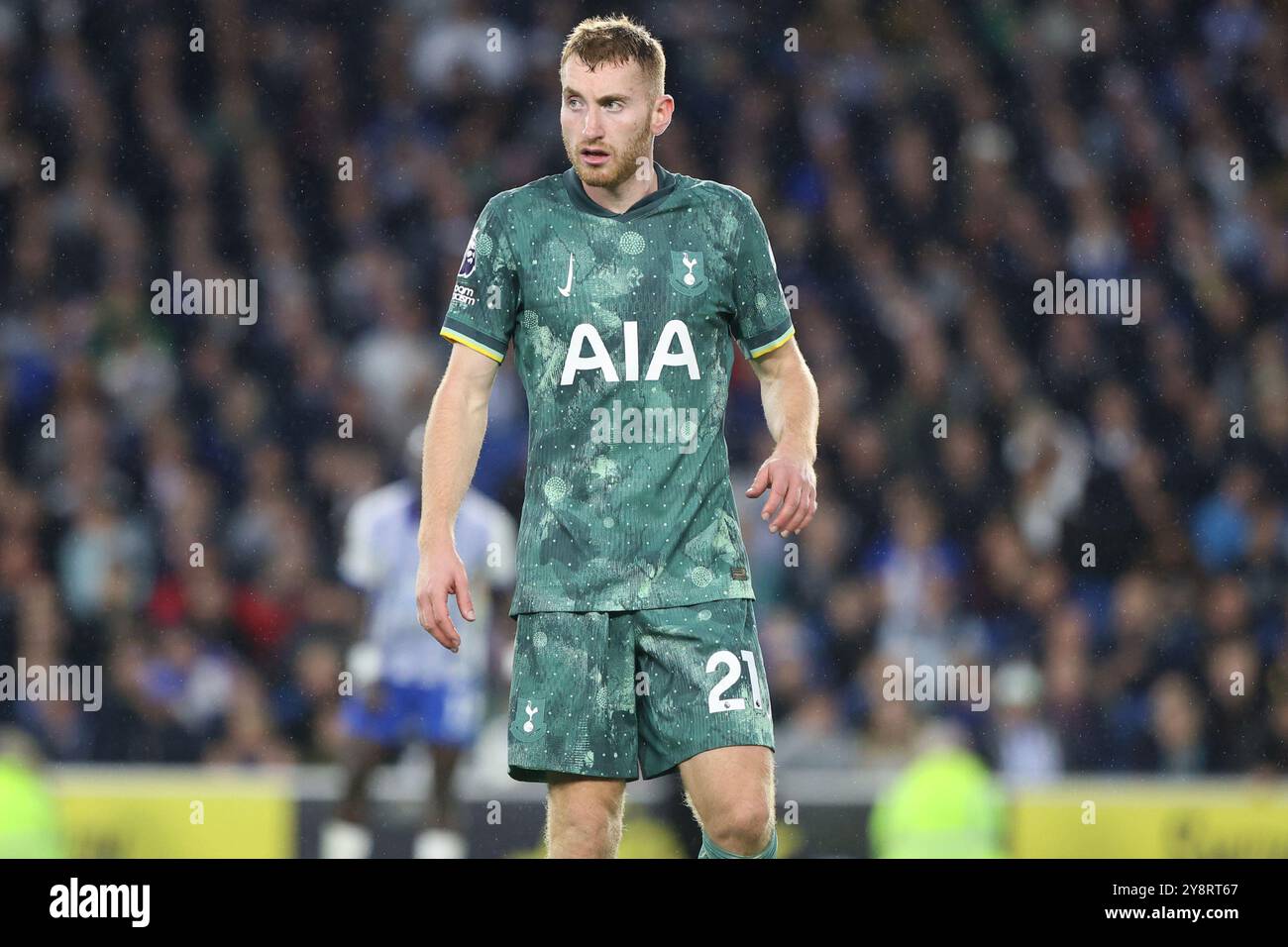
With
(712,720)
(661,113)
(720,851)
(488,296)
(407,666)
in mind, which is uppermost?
(661,113)

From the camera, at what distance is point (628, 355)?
371 cm

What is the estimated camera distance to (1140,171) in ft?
34.2

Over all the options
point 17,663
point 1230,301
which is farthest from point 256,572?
point 1230,301

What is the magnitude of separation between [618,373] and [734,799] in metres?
0.83

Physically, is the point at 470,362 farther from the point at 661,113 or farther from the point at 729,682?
the point at 729,682

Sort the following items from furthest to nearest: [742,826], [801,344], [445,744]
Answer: [801,344] < [445,744] < [742,826]

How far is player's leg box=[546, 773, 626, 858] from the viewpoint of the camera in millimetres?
3613

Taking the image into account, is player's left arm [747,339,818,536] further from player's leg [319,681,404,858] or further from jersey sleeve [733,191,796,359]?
player's leg [319,681,404,858]

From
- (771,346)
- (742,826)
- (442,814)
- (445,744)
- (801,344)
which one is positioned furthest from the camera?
(801,344)

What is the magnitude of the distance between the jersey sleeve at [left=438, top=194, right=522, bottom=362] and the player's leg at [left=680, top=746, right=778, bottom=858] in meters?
0.88

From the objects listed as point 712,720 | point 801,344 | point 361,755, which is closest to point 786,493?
point 712,720

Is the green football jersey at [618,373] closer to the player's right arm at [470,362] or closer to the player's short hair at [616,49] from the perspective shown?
the player's right arm at [470,362]

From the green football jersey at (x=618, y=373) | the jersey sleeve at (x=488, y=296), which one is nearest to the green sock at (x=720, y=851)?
the green football jersey at (x=618, y=373)

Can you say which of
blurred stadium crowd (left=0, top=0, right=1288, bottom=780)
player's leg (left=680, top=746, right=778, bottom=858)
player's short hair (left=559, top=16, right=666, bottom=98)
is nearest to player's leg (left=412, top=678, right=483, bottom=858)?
blurred stadium crowd (left=0, top=0, right=1288, bottom=780)
